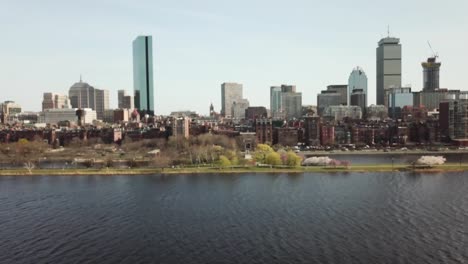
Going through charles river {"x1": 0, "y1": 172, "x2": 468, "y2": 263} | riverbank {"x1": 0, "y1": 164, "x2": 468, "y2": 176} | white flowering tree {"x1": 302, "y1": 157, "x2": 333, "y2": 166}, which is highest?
white flowering tree {"x1": 302, "y1": 157, "x2": 333, "y2": 166}

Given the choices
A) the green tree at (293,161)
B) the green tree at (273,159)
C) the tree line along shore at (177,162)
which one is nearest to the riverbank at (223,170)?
the tree line along shore at (177,162)

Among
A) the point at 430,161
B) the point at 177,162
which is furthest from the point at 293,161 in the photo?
the point at 430,161

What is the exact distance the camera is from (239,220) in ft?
131

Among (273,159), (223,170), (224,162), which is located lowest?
(223,170)

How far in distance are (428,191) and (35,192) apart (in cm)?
4567

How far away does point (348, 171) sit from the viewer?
67.6 m

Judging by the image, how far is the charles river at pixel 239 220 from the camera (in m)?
31.5

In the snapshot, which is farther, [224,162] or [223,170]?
[224,162]

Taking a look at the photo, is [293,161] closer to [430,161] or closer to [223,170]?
[223,170]

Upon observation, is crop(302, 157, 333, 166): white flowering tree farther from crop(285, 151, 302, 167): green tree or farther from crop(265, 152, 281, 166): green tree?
crop(265, 152, 281, 166): green tree

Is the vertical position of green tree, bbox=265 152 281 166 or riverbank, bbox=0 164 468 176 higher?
green tree, bbox=265 152 281 166

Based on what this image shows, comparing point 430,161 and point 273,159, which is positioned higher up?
point 273,159

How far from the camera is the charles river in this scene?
3145cm

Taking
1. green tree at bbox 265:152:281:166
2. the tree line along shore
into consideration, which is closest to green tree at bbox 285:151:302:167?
the tree line along shore
